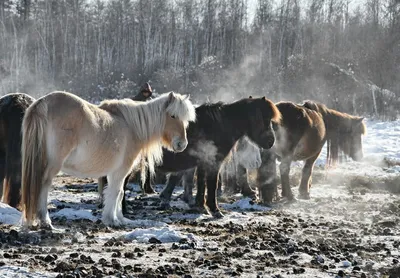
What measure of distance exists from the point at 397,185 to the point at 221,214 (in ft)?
22.9

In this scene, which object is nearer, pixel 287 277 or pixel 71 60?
pixel 287 277

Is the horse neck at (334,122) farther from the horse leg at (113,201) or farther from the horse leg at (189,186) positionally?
the horse leg at (113,201)

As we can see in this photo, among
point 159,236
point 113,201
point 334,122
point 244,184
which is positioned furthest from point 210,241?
point 334,122

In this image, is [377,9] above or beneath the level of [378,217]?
above

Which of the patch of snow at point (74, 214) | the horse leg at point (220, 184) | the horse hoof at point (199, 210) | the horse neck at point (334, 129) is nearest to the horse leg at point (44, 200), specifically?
the patch of snow at point (74, 214)

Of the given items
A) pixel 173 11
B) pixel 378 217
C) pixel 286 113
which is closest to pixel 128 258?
pixel 378 217

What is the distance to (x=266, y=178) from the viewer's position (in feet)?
37.4

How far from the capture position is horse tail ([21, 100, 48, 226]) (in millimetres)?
6750

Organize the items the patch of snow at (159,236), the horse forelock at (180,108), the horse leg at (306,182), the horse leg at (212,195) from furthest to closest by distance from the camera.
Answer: the horse leg at (306,182) < the horse leg at (212,195) < the horse forelock at (180,108) < the patch of snow at (159,236)

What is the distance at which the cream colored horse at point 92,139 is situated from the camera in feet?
22.3

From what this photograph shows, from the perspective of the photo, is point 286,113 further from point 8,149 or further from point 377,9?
point 377,9

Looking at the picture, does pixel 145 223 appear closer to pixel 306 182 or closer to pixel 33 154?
pixel 33 154

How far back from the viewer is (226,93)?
39.5 meters

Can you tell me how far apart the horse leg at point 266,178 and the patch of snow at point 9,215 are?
5260 millimetres
